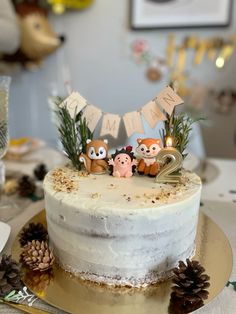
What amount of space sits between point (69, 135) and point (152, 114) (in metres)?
0.19

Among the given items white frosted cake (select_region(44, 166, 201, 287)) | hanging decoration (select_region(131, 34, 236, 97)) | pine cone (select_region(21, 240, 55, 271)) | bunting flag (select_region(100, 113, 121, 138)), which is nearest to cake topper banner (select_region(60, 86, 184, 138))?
bunting flag (select_region(100, 113, 121, 138))

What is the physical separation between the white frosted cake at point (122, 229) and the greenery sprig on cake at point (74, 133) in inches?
4.8

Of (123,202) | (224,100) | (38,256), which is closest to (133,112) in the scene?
(123,202)

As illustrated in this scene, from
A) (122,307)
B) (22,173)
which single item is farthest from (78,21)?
(122,307)

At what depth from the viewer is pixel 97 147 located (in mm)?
803

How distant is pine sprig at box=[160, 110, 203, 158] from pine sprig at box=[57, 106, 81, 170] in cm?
20

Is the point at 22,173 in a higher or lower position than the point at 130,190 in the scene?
lower

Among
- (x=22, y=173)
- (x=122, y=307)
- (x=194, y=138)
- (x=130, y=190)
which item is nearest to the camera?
(x=122, y=307)

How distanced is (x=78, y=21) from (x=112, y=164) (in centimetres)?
168

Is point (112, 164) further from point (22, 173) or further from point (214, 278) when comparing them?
point (22, 173)

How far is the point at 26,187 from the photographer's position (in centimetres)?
109

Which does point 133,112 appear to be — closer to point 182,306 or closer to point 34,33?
point 182,306

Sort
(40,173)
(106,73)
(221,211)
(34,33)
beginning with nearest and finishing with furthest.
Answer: (221,211)
(40,173)
(34,33)
(106,73)

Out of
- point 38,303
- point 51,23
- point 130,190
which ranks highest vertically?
point 51,23
